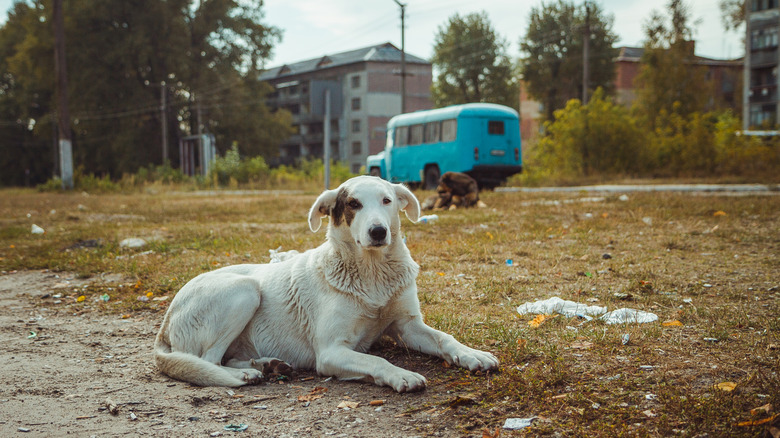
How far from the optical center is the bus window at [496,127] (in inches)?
824

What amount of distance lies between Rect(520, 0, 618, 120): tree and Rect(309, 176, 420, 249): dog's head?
4736cm

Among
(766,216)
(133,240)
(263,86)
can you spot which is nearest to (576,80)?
(263,86)

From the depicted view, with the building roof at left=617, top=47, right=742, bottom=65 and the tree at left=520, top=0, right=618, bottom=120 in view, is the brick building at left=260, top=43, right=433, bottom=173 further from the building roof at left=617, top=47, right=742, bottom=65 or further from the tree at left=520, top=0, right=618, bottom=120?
the building roof at left=617, top=47, right=742, bottom=65

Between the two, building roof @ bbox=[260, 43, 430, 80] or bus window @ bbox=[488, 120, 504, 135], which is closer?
bus window @ bbox=[488, 120, 504, 135]

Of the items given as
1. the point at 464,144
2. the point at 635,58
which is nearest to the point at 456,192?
the point at 464,144

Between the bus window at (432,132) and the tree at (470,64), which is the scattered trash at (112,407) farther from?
the tree at (470,64)

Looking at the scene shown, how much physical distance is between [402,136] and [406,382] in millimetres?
21219

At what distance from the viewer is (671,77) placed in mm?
27031

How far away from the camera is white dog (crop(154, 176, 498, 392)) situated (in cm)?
346

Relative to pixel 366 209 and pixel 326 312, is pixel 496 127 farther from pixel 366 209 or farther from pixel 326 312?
pixel 326 312

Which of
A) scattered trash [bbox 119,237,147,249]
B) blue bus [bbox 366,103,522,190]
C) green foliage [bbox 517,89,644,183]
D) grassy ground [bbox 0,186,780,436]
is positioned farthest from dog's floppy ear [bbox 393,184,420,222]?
green foliage [bbox 517,89,644,183]

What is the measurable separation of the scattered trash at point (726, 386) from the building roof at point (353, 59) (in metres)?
55.7

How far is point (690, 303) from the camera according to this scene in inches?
183

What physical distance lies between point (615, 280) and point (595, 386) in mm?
2923
